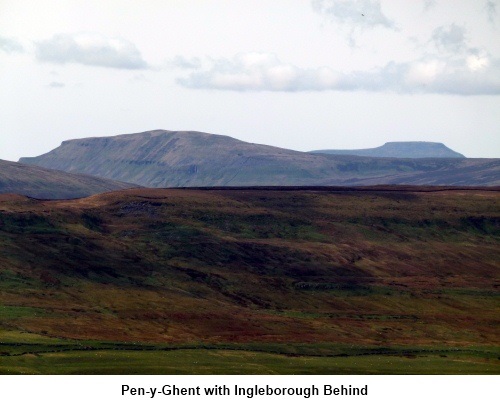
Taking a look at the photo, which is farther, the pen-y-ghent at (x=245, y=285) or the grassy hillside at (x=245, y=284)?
the grassy hillside at (x=245, y=284)

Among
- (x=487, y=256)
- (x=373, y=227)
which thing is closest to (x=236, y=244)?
(x=373, y=227)

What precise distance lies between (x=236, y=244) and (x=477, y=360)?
67.8 meters

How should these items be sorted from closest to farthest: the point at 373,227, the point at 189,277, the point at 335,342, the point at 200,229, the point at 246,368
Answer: the point at 246,368 < the point at 335,342 < the point at 189,277 < the point at 200,229 < the point at 373,227

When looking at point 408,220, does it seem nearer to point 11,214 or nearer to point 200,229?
point 200,229

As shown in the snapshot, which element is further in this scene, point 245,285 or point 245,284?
point 245,284

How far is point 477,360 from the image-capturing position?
10150 cm

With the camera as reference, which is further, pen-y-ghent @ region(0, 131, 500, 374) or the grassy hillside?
the grassy hillside

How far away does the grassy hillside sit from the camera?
99.2 meters

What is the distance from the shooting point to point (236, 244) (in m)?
164

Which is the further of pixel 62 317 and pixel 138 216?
pixel 138 216

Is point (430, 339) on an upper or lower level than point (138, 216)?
lower

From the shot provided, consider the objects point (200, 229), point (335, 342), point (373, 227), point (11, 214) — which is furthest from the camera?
point (373, 227)

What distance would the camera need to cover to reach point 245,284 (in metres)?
145

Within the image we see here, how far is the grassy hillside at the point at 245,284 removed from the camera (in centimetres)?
9919
